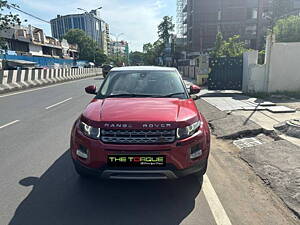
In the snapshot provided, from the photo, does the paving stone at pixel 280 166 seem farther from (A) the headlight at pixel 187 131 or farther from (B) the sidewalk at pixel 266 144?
(A) the headlight at pixel 187 131

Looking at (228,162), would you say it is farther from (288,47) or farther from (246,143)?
(288,47)

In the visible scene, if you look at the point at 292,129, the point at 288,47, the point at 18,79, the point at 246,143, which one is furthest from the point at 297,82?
the point at 18,79

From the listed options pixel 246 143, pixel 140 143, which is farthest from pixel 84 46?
pixel 140 143

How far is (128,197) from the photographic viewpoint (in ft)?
10.2

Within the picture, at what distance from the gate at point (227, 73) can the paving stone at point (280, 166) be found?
9095 millimetres

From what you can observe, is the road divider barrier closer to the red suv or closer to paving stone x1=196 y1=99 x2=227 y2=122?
paving stone x1=196 y1=99 x2=227 y2=122

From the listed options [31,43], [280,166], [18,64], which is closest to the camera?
[280,166]

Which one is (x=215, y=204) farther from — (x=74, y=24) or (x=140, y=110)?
(x=74, y=24)

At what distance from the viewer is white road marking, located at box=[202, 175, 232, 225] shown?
2.67 metres

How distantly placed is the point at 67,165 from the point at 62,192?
0.89 m

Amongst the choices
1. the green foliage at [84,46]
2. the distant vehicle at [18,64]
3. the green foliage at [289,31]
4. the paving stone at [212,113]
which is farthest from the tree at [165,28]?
the paving stone at [212,113]

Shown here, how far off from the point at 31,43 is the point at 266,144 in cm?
5293

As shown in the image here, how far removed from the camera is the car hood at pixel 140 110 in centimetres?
294

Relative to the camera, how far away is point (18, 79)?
15.6 m
